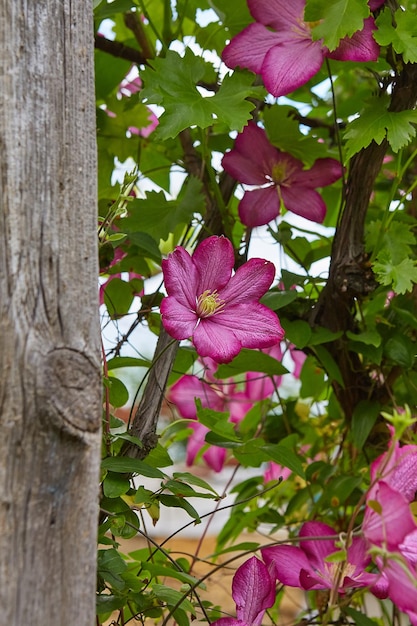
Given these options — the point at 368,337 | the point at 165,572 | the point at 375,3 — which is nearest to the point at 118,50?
the point at 375,3

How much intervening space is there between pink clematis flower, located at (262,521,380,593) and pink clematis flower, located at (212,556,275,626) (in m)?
0.03

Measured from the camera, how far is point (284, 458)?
2.47 feet

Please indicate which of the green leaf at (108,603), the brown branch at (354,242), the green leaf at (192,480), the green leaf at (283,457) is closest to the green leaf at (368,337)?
the brown branch at (354,242)

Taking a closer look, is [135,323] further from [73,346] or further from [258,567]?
[73,346]

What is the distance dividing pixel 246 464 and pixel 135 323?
0.61 feet

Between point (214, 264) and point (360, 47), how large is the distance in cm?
23

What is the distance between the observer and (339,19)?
0.62m

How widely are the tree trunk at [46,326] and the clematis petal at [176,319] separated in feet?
0.55

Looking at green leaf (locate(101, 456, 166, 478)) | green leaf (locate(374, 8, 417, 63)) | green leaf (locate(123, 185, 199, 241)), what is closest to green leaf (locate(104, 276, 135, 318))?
green leaf (locate(123, 185, 199, 241))

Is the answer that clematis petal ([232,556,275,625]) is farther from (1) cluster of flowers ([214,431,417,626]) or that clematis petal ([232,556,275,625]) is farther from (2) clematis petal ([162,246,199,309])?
(2) clematis petal ([162,246,199,309])

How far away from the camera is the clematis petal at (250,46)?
728 millimetres

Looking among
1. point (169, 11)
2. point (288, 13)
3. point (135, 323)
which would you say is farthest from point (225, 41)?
point (135, 323)

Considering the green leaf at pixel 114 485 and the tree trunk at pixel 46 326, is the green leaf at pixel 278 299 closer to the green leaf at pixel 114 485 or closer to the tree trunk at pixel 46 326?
the green leaf at pixel 114 485

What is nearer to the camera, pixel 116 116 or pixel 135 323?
pixel 135 323
